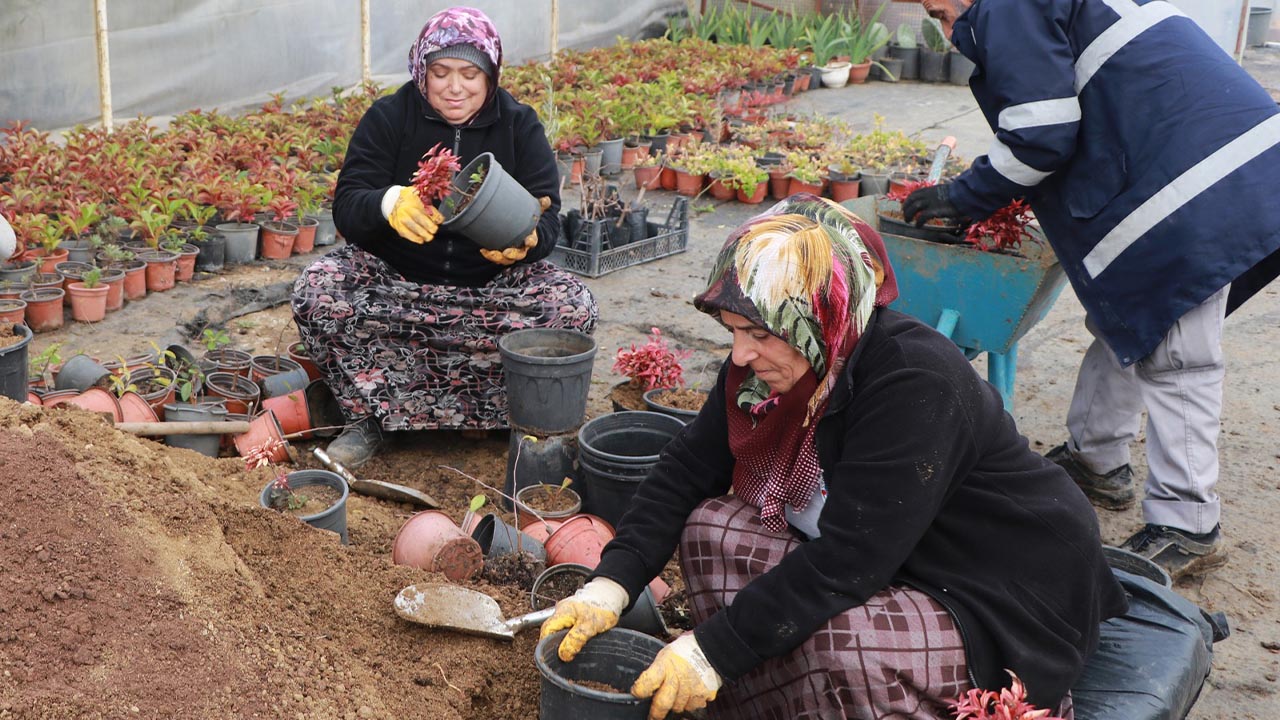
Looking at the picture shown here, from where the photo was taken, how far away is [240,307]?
5160mm

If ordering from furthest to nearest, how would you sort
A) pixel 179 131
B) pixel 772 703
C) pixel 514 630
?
pixel 179 131 < pixel 514 630 < pixel 772 703

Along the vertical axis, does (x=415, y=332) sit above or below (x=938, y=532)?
below

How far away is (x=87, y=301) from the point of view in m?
4.74

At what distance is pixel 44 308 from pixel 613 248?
2814 millimetres

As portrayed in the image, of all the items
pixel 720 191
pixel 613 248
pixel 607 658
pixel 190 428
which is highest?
pixel 607 658

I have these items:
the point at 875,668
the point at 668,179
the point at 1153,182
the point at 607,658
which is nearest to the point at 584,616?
the point at 607,658

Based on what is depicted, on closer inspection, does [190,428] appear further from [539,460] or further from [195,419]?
[539,460]

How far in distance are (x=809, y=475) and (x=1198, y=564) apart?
174 centimetres

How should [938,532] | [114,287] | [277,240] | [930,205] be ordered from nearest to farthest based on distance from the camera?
[938,532] → [930,205] → [114,287] → [277,240]

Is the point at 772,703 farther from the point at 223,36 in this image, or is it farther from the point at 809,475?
the point at 223,36

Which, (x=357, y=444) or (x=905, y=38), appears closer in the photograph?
(x=357, y=444)

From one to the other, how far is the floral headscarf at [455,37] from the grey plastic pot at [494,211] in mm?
365

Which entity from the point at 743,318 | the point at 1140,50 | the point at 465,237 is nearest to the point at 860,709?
the point at 743,318

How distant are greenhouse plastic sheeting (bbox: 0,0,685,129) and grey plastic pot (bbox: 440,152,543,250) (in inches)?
170
